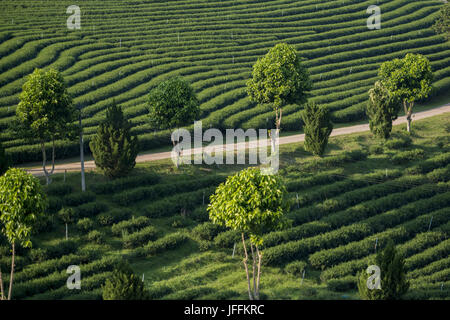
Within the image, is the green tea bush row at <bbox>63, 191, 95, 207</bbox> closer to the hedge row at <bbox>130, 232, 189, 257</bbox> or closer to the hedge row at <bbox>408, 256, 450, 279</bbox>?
the hedge row at <bbox>130, 232, 189, 257</bbox>

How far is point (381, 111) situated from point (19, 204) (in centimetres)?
3661

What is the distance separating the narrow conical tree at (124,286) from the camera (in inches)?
1169

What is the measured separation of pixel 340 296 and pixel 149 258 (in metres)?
13.1

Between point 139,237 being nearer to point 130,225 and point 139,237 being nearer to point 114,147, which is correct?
point 130,225

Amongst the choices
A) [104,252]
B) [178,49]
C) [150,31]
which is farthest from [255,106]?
[104,252]

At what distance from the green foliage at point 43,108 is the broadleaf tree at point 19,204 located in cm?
1271

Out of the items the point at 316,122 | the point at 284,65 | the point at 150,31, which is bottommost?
the point at 316,122

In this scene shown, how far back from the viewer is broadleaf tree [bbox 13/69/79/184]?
4394cm

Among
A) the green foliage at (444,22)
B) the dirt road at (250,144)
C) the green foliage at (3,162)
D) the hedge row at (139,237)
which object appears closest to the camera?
the hedge row at (139,237)

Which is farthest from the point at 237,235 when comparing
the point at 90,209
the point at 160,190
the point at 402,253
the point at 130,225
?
the point at 402,253

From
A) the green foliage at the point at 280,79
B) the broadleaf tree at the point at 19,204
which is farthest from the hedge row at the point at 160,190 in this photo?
the broadleaf tree at the point at 19,204

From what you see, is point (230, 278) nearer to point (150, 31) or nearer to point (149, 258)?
point (149, 258)

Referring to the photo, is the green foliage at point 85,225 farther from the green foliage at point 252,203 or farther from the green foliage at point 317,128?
the green foliage at point 317,128

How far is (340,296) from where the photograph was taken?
Answer: 3494cm
